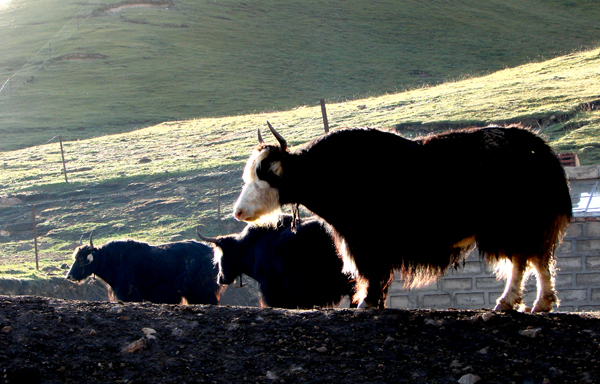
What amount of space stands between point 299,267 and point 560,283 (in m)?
4.79

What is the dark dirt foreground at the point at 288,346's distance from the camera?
2.90 metres

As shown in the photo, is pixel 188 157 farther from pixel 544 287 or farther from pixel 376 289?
pixel 544 287

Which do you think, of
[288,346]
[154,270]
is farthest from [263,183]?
[154,270]

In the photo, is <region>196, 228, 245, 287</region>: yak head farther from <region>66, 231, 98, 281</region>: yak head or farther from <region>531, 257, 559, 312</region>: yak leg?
<region>531, 257, 559, 312</region>: yak leg

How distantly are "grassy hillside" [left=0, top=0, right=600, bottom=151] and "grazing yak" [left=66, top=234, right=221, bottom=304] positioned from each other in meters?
19.9

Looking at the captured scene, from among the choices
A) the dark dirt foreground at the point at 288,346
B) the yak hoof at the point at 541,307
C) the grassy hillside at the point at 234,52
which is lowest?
the yak hoof at the point at 541,307

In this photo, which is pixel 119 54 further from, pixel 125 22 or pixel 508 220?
pixel 508 220

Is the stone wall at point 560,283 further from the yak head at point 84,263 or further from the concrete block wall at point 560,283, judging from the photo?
the yak head at point 84,263

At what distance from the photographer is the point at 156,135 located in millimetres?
24297

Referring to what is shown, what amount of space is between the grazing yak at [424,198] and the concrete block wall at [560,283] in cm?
462

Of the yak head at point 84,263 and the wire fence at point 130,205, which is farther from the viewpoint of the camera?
the wire fence at point 130,205

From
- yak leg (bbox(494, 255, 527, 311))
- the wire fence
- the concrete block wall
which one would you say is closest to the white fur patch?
yak leg (bbox(494, 255, 527, 311))

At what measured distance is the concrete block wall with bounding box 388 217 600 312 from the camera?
338 inches


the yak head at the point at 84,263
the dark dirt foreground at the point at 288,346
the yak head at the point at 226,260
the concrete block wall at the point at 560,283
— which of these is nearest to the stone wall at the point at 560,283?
the concrete block wall at the point at 560,283
